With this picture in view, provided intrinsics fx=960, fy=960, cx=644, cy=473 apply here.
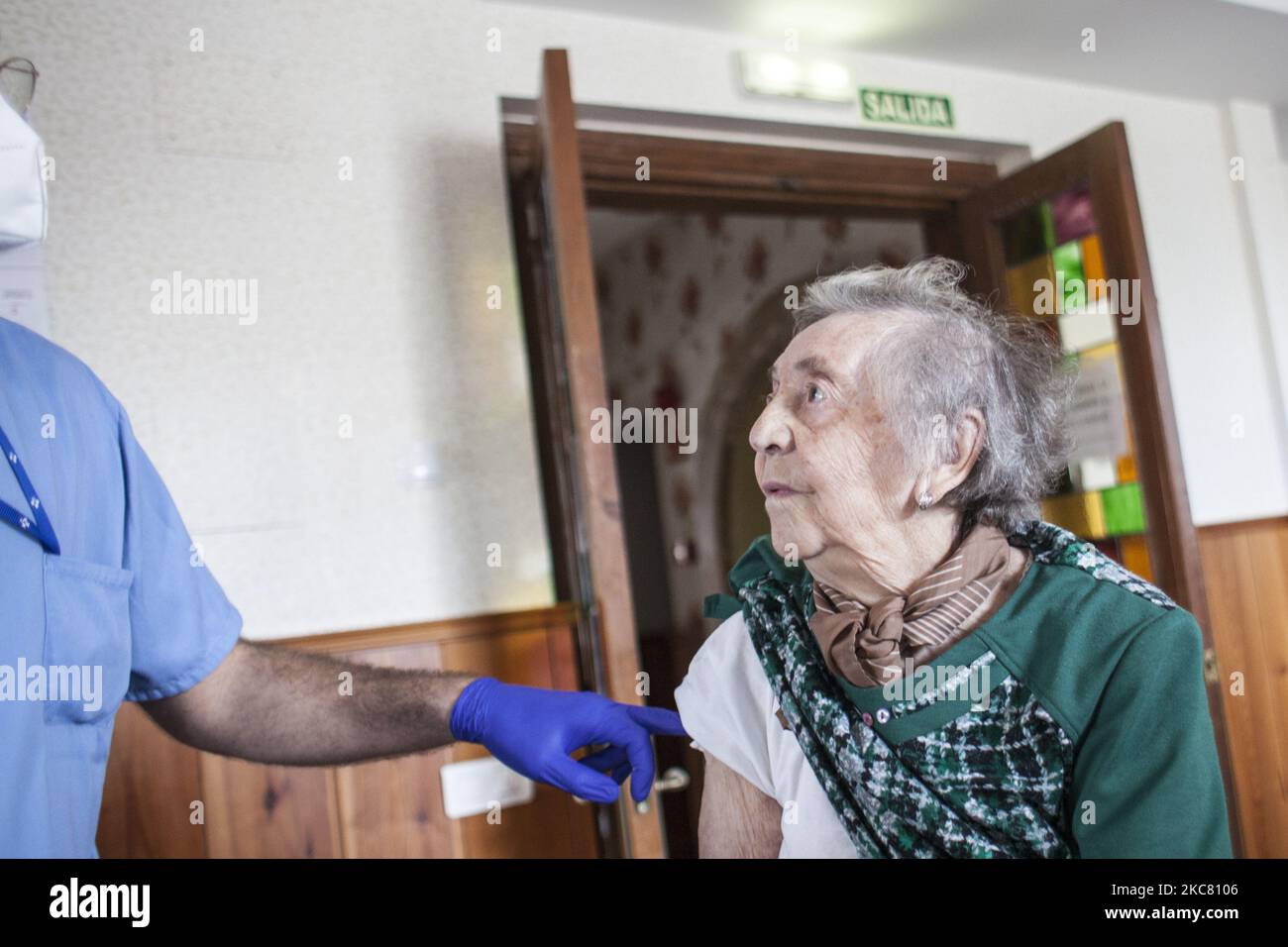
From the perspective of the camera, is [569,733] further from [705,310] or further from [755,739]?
[705,310]

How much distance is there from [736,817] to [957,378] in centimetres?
38

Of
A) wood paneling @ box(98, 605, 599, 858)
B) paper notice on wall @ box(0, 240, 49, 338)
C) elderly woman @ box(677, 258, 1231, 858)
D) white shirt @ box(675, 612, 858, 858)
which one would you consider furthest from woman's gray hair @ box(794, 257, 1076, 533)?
wood paneling @ box(98, 605, 599, 858)

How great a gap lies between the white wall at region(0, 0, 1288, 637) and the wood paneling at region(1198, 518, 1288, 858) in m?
0.05

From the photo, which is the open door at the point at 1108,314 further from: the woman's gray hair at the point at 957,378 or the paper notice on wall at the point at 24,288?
the paper notice on wall at the point at 24,288

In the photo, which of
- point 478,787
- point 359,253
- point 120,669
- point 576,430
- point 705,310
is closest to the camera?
point 120,669

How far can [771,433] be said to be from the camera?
0.71 meters

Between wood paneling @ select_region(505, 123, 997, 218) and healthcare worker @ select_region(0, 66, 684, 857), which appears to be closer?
healthcare worker @ select_region(0, 66, 684, 857)

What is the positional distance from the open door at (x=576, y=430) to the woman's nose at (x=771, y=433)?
72 cm

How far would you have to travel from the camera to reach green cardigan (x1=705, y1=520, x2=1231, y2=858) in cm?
64

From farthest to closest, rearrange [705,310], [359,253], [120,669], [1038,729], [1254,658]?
1. [359,253]
2. [1254,658]
3. [705,310]
4. [120,669]
5. [1038,729]

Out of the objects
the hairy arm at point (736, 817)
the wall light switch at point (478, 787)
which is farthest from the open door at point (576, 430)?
the hairy arm at point (736, 817)

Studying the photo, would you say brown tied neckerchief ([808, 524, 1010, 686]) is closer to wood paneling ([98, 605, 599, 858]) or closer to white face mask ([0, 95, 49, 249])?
white face mask ([0, 95, 49, 249])

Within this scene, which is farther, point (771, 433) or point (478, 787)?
point (478, 787)

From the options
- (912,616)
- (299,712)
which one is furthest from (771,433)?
(299,712)
